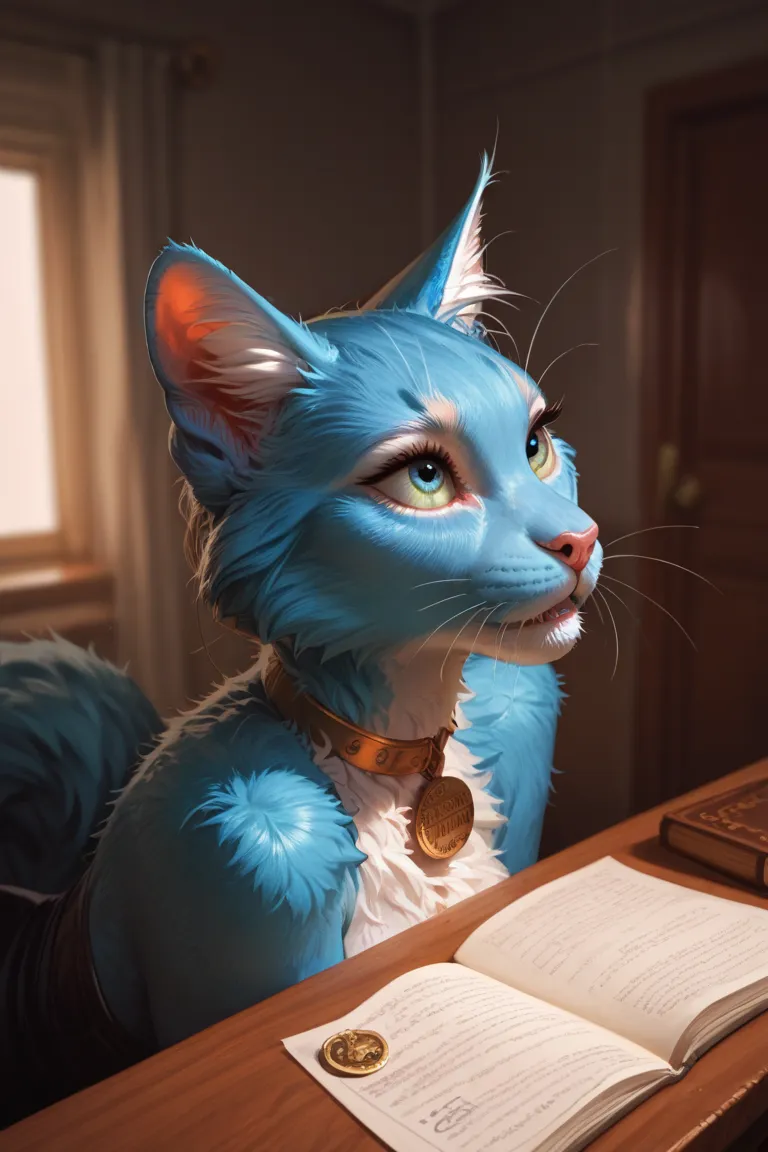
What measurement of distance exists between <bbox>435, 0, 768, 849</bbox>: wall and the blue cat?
0.40m

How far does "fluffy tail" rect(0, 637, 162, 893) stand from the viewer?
0.68 m

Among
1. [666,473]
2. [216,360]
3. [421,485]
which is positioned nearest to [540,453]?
[421,485]

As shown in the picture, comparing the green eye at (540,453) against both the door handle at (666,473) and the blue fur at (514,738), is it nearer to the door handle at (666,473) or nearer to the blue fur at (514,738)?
the blue fur at (514,738)

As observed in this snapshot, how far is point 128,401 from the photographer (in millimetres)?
772

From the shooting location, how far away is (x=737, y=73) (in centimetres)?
A: 133

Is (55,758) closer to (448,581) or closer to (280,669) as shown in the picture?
(280,669)

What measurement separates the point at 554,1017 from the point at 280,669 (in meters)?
0.30

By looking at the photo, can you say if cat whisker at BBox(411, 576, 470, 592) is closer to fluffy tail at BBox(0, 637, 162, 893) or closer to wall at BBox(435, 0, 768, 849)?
fluffy tail at BBox(0, 637, 162, 893)

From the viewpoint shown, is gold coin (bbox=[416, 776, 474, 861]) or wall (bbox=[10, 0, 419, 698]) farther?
wall (bbox=[10, 0, 419, 698])

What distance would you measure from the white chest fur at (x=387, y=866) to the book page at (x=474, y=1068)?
43 millimetres

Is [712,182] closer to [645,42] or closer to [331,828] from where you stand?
[645,42]

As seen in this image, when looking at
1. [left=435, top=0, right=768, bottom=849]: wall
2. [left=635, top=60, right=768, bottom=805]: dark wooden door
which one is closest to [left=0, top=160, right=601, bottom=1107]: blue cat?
[left=435, top=0, right=768, bottom=849]: wall

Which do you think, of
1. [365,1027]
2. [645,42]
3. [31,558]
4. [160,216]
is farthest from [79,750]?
[645,42]

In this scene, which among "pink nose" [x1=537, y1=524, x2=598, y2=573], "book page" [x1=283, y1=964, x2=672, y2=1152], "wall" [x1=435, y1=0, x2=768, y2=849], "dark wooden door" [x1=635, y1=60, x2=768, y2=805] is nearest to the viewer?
"book page" [x1=283, y1=964, x2=672, y2=1152]
